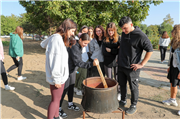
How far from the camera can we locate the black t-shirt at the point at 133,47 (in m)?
2.69

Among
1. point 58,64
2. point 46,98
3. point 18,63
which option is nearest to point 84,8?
point 18,63

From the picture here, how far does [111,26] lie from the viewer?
131 inches

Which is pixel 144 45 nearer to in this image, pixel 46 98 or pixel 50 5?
pixel 46 98

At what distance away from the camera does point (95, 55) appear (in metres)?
3.79

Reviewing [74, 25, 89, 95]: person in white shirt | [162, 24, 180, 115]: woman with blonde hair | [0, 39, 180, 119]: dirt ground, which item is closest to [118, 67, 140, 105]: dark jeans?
[0, 39, 180, 119]: dirt ground

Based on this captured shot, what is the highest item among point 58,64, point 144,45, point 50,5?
point 50,5

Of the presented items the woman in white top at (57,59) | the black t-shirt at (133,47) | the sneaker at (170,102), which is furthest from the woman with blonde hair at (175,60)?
the woman in white top at (57,59)

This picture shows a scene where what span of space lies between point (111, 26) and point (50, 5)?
5657 millimetres

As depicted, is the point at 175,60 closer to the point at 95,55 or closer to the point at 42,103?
the point at 95,55

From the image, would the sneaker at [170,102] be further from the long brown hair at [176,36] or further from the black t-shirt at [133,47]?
the black t-shirt at [133,47]

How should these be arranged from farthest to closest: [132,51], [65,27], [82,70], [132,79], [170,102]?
[82,70] < [170,102] < [132,79] < [132,51] < [65,27]

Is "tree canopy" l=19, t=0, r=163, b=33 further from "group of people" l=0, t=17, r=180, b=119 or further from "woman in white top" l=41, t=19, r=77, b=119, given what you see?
"woman in white top" l=41, t=19, r=77, b=119

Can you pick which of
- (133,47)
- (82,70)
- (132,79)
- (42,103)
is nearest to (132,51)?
(133,47)

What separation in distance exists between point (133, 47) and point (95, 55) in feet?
4.13
